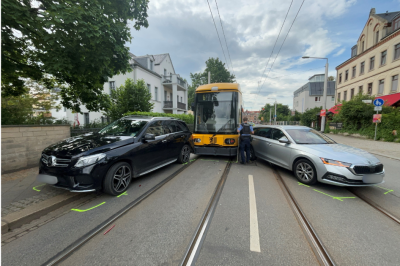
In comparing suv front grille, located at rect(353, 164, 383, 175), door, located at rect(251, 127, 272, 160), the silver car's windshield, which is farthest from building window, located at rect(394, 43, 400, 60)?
suv front grille, located at rect(353, 164, 383, 175)

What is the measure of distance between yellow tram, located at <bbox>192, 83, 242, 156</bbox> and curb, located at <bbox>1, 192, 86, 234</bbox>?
4.68m

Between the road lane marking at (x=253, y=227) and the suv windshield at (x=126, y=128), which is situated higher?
the suv windshield at (x=126, y=128)

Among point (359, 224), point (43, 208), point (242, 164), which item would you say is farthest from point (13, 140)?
point (359, 224)

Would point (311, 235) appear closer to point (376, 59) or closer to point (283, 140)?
point (283, 140)

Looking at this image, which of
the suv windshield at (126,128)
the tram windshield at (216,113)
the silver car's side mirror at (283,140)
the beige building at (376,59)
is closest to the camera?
the suv windshield at (126,128)

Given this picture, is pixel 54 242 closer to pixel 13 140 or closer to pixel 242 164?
pixel 13 140

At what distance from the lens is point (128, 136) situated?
4.62m

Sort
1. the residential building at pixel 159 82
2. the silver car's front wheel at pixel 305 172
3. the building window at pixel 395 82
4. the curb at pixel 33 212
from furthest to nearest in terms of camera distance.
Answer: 1. the residential building at pixel 159 82
2. the building window at pixel 395 82
3. the silver car's front wheel at pixel 305 172
4. the curb at pixel 33 212

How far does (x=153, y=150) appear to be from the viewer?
16.6 feet

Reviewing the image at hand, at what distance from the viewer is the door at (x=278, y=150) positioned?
18.2 feet

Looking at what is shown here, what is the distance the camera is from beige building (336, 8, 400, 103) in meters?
18.4

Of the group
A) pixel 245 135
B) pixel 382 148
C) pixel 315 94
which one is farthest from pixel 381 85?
pixel 315 94

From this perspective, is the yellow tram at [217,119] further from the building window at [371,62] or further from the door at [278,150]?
the building window at [371,62]

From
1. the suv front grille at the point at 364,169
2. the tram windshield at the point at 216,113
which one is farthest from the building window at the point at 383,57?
the suv front grille at the point at 364,169
